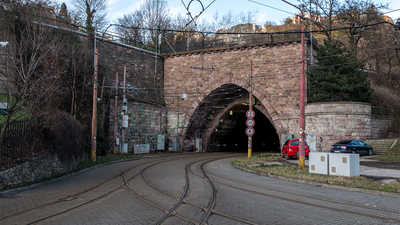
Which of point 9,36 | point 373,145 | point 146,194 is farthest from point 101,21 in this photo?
point 146,194

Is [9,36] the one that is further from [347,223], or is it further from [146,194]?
[347,223]

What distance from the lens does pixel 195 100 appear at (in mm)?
32250

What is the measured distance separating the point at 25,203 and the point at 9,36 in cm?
975

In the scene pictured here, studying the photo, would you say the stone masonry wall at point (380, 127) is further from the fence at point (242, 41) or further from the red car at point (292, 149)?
the fence at point (242, 41)

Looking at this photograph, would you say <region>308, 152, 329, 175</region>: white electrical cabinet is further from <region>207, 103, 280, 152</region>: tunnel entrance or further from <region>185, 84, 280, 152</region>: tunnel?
<region>207, 103, 280, 152</region>: tunnel entrance

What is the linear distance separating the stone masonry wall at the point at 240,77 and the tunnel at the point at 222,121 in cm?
109

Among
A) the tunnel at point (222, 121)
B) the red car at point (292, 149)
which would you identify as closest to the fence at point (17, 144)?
the red car at point (292, 149)

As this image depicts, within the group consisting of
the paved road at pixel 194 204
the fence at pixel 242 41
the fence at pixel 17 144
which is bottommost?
the paved road at pixel 194 204

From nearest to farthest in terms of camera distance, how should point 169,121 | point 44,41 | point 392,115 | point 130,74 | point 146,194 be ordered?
point 146,194 → point 44,41 → point 392,115 → point 130,74 → point 169,121

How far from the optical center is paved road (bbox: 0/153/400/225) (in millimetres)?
6375

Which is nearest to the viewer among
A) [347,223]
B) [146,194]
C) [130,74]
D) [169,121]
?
[347,223]

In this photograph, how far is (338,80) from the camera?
24.7m

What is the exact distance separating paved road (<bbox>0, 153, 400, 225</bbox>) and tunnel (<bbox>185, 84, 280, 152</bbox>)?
68.5 ft

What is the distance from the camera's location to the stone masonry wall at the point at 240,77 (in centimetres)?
2692
